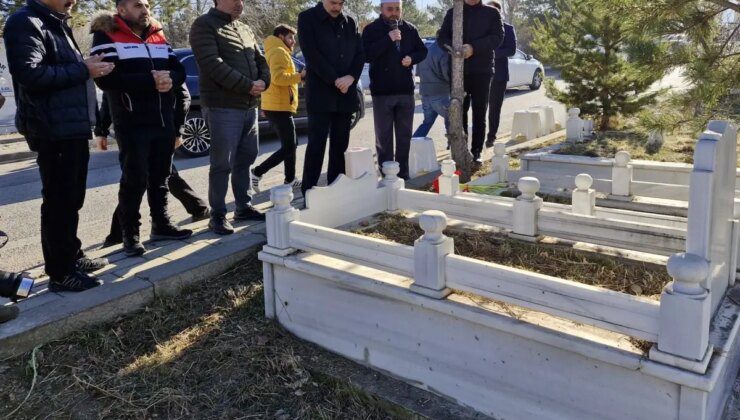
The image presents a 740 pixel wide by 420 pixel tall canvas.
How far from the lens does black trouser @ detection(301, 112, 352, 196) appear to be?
5109mm

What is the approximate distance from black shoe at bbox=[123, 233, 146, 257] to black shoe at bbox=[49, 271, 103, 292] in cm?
54

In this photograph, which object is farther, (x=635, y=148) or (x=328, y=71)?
(x=635, y=148)

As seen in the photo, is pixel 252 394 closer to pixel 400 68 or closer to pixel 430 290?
pixel 430 290

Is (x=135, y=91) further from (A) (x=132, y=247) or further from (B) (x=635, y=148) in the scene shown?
(B) (x=635, y=148)

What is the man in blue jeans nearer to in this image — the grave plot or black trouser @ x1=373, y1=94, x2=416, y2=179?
black trouser @ x1=373, y1=94, x2=416, y2=179

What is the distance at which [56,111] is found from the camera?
10.9ft

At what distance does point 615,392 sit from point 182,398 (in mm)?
1883

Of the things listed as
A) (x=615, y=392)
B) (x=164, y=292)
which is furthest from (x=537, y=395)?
(x=164, y=292)

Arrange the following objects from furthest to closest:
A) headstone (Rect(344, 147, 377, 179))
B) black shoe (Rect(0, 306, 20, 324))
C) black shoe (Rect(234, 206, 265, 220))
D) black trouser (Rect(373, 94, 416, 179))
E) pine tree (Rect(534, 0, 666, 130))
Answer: pine tree (Rect(534, 0, 666, 130)) < black trouser (Rect(373, 94, 416, 179)) < black shoe (Rect(234, 206, 265, 220)) < headstone (Rect(344, 147, 377, 179)) < black shoe (Rect(0, 306, 20, 324))

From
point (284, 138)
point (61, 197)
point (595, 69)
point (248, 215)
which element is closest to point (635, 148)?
point (595, 69)

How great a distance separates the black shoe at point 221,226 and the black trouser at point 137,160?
511 millimetres

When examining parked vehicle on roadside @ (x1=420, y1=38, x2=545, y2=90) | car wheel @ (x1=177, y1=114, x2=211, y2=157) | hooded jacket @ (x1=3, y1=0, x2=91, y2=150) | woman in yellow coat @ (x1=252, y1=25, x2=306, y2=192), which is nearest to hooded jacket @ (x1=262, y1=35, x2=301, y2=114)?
woman in yellow coat @ (x1=252, y1=25, x2=306, y2=192)

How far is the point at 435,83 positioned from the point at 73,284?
17.6 ft

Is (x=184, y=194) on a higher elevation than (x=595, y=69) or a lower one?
lower
